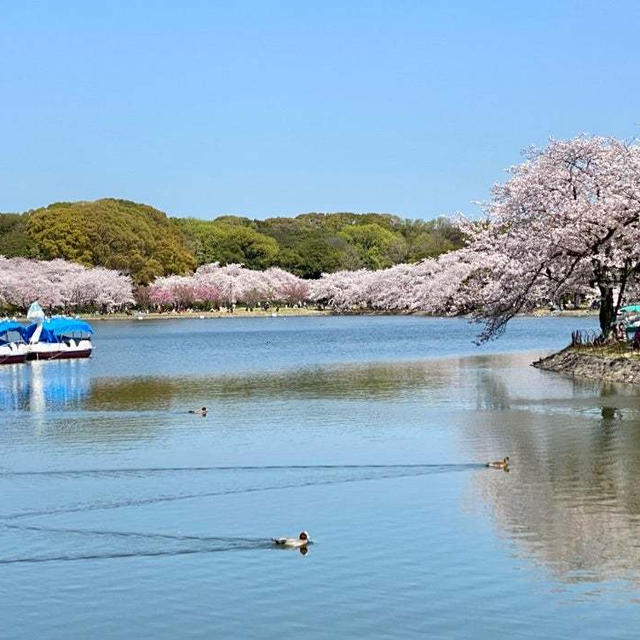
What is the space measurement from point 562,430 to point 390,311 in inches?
3806

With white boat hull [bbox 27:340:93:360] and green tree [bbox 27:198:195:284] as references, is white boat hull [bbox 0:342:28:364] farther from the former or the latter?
green tree [bbox 27:198:195:284]

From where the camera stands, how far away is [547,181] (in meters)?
37.5

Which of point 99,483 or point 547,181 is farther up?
point 547,181

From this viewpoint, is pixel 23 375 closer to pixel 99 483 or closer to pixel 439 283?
pixel 99 483

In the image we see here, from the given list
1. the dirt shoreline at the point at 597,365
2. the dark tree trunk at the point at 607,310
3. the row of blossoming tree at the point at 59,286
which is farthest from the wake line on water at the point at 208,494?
the row of blossoming tree at the point at 59,286

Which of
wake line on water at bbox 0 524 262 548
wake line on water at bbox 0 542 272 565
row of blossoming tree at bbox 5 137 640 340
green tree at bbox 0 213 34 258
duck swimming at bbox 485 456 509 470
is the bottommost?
wake line on water at bbox 0 542 272 565

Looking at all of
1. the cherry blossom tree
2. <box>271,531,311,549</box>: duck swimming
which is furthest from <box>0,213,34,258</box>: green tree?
<box>271,531,311,549</box>: duck swimming

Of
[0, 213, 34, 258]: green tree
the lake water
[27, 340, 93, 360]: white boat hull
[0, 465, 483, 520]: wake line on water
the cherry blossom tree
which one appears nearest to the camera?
the lake water

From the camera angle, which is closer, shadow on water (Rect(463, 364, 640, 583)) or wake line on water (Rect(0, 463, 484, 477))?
shadow on water (Rect(463, 364, 640, 583))

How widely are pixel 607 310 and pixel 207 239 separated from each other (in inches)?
4574

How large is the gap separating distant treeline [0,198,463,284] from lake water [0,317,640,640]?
86.4 m

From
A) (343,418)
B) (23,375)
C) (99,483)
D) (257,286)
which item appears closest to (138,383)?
(23,375)

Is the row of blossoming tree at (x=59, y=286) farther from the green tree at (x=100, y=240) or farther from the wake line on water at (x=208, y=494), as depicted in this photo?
the wake line on water at (x=208, y=494)

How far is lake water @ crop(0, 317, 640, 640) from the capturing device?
471 inches
